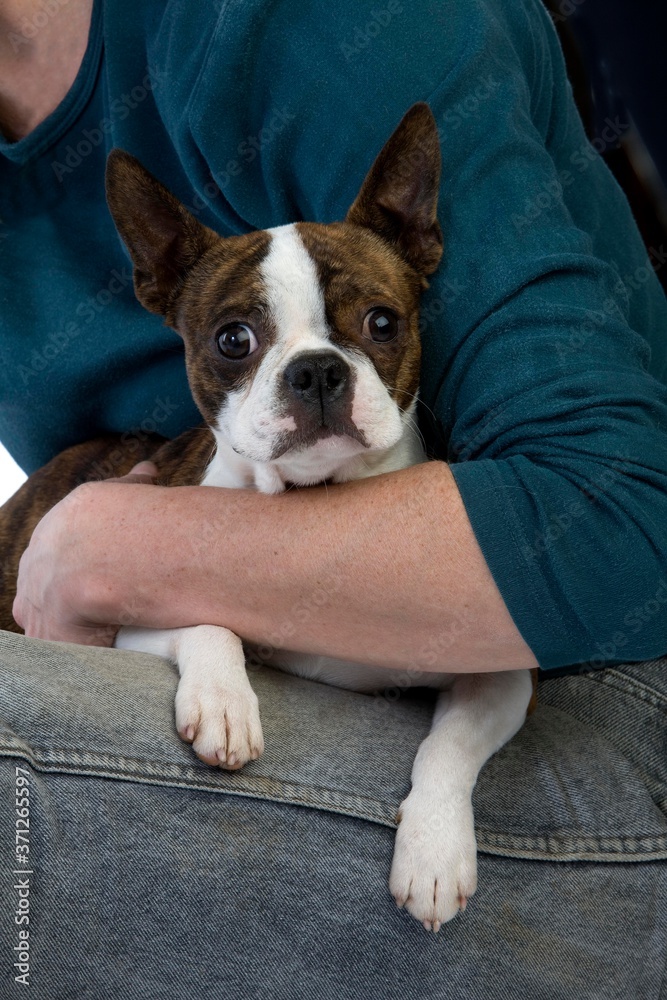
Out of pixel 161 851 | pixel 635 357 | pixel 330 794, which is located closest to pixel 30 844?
pixel 161 851

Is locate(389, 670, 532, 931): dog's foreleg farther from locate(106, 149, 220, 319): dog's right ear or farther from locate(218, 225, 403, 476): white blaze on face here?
locate(106, 149, 220, 319): dog's right ear

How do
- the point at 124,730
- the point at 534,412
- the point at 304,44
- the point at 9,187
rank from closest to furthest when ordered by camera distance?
the point at 124,730
the point at 534,412
the point at 304,44
the point at 9,187

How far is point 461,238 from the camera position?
180 centimetres

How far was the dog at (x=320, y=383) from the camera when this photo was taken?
1.54m

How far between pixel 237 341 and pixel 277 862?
97cm

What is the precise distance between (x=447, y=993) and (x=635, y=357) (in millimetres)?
1139

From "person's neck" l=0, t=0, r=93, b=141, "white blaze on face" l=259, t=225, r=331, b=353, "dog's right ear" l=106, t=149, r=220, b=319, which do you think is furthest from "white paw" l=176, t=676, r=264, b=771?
"person's neck" l=0, t=0, r=93, b=141

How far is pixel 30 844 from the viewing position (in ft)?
4.47

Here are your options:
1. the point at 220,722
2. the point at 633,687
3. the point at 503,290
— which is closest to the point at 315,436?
the point at 503,290

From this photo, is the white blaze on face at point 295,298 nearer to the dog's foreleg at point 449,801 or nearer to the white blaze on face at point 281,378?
the white blaze on face at point 281,378

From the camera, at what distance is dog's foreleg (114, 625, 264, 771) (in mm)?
1487

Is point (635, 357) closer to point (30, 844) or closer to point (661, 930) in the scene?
point (661, 930)

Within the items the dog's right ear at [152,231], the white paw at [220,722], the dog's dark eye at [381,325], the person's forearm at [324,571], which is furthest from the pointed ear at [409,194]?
the white paw at [220,722]

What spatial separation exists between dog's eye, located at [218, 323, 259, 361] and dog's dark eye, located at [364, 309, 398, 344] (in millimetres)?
226
